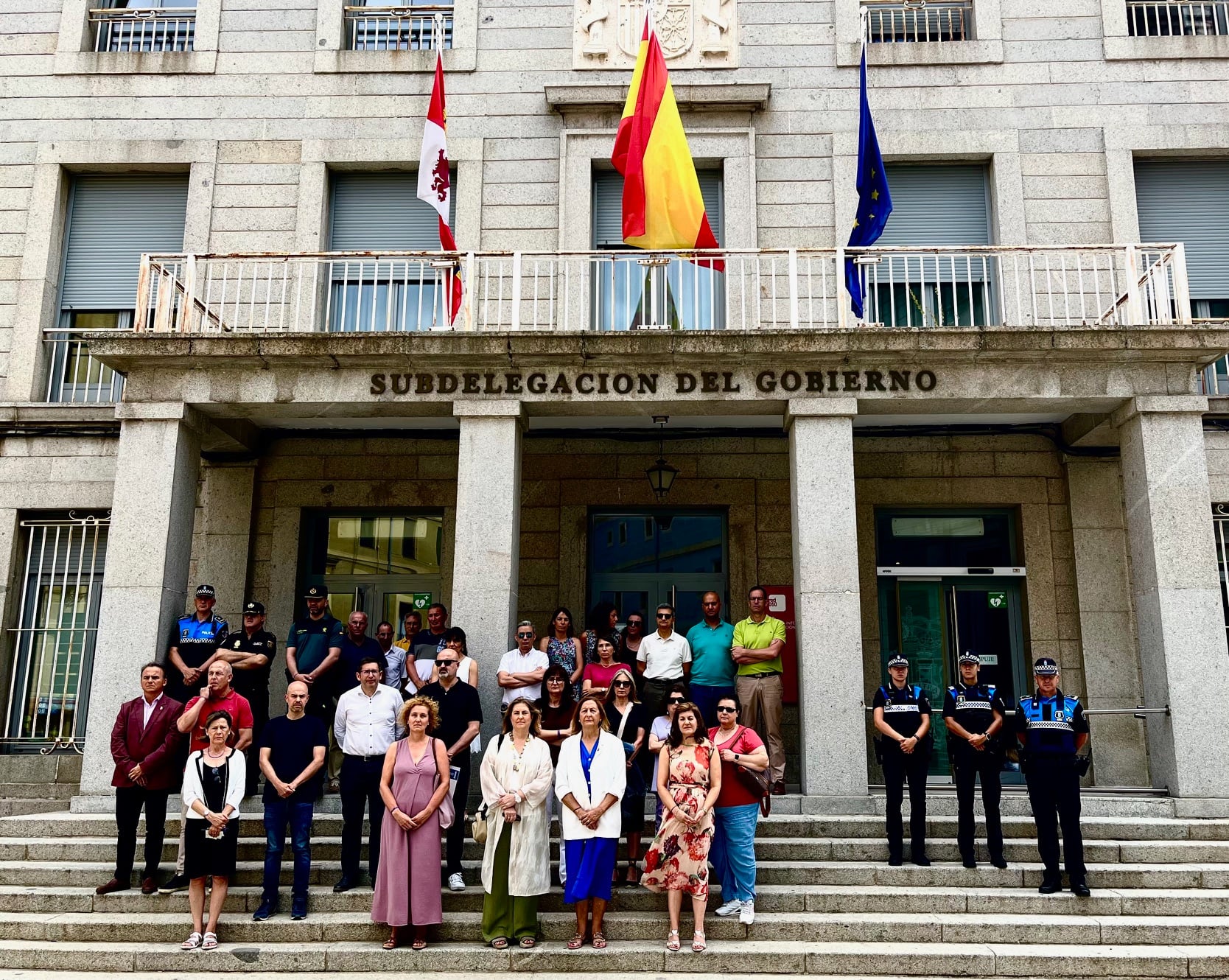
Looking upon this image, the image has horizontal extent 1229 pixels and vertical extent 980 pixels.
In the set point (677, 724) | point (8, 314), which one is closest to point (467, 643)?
point (677, 724)

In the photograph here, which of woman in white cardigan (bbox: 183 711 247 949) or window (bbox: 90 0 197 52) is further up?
window (bbox: 90 0 197 52)

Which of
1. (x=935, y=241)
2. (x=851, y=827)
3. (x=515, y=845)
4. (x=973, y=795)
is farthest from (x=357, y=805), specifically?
(x=935, y=241)

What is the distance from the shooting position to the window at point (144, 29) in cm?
1359

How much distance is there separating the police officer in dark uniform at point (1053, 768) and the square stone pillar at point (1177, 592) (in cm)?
201

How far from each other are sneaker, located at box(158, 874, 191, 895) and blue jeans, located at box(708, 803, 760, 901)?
405cm

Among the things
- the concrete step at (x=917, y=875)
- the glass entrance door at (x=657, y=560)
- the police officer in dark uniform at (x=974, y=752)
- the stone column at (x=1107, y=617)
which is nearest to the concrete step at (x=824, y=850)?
the concrete step at (x=917, y=875)

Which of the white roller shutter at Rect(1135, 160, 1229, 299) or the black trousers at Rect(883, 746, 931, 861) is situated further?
the white roller shutter at Rect(1135, 160, 1229, 299)

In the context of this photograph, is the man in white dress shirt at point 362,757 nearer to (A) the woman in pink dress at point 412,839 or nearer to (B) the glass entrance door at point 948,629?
(A) the woman in pink dress at point 412,839

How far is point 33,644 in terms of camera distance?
12.1 meters

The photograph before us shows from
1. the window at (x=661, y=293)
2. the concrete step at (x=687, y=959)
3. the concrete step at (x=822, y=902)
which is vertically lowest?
the concrete step at (x=687, y=959)

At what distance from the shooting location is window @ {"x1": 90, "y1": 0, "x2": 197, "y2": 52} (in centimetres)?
1359

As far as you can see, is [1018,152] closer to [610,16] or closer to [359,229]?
[610,16]

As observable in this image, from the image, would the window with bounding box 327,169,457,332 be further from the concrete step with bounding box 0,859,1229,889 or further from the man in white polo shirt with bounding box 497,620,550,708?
the concrete step with bounding box 0,859,1229,889

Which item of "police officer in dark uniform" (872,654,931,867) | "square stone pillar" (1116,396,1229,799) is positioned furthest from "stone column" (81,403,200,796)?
"square stone pillar" (1116,396,1229,799)
